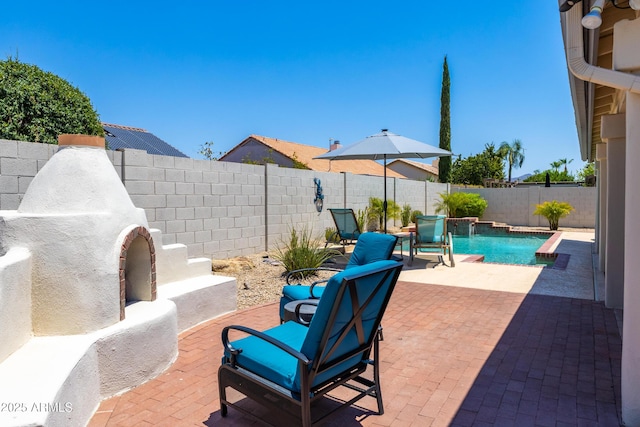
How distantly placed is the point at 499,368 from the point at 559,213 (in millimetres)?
16157

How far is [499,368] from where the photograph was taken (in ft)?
12.7

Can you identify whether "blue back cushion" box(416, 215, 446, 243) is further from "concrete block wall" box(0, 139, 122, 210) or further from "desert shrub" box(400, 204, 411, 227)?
"desert shrub" box(400, 204, 411, 227)

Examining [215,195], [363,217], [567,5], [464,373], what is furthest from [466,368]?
[363,217]

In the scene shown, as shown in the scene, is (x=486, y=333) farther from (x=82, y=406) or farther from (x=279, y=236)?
(x=279, y=236)

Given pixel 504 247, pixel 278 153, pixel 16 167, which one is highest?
pixel 278 153

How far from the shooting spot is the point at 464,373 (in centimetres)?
377

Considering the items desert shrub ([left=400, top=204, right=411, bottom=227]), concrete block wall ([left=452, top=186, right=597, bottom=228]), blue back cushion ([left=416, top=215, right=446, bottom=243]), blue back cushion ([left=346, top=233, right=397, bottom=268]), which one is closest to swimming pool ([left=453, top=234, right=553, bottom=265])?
desert shrub ([left=400, top=204, right=411, bottom=227])

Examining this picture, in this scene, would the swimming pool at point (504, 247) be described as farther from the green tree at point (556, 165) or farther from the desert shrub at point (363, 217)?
the green tree at point (556, 165)

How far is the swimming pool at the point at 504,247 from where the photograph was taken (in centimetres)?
1196

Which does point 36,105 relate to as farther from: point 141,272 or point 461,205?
point 461,205

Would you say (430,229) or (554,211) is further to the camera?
(554,211)

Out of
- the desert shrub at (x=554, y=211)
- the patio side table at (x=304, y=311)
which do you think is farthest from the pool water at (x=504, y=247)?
the patio side table at (x=304, y=311)

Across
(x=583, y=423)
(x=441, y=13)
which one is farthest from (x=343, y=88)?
(x=583, y=423)

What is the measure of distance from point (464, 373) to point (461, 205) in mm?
17174
